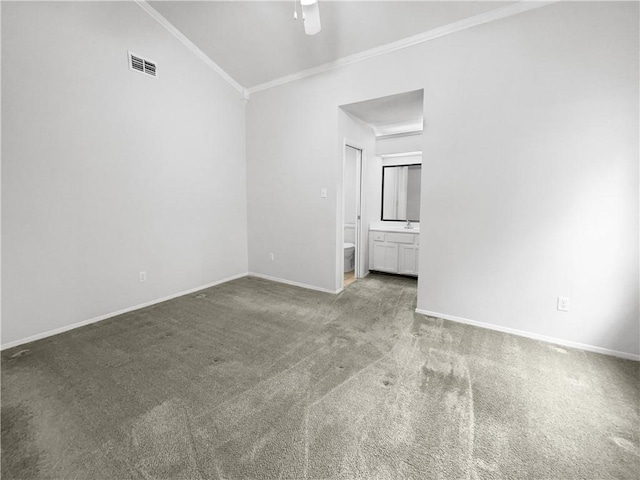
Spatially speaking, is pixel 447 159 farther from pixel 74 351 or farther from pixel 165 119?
Answer: pixel 74 351

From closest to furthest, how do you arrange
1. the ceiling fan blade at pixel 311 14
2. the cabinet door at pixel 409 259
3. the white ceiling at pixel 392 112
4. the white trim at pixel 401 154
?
the ceiling fan blade at pixel 311 14
the white ceiling at pixel 392 112
the cabinet door at pixel 409 259
the white trim at pixel 401 154

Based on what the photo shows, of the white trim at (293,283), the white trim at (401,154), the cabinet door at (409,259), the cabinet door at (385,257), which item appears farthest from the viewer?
the white trim at (401,154)

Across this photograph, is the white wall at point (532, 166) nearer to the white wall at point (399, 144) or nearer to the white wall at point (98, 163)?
the white wall at point (399, 144)

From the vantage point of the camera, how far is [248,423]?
5.31 ft

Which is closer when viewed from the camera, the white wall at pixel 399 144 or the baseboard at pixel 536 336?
the baseboard at pixel 536 336

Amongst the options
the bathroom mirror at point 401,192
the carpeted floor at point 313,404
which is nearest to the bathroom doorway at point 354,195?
the bathroom mirror at point 401,192

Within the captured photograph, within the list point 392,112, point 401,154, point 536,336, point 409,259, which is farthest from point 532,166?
point 401,154

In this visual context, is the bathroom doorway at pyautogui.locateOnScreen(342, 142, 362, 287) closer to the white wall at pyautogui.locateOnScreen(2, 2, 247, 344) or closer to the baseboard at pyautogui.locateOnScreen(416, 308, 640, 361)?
the baseboard at pyautogui.locateOnScreen(416, 308, 640, 361)

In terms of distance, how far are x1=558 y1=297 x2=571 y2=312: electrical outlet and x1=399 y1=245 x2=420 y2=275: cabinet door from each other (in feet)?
6.68

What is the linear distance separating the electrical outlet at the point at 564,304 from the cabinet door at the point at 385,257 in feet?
7.47

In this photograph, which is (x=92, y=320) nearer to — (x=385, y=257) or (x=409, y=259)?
(x=385, y=257)

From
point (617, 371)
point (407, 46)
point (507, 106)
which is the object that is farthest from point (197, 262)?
point (617, 371)

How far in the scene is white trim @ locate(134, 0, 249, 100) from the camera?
10.3 feet

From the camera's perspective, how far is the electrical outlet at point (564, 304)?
2.47 m
